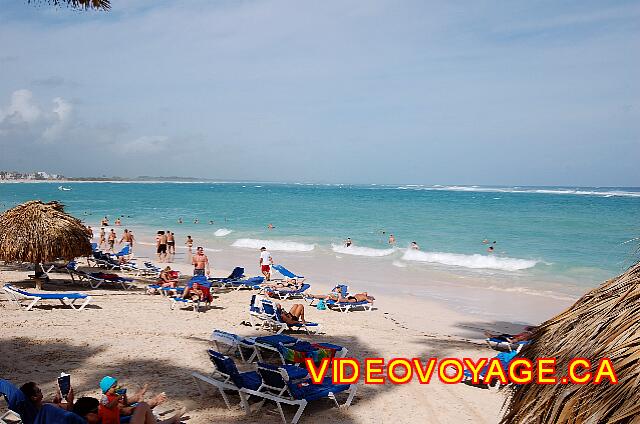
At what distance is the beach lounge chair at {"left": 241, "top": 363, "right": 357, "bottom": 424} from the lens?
5.64 m

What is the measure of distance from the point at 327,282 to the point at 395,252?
873 cm

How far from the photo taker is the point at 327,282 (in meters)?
16.2

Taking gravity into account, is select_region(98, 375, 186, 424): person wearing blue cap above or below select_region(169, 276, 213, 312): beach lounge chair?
above

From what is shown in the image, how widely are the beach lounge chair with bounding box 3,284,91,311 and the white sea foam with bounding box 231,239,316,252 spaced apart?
48.8 ft

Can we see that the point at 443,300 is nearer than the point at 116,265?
Yes

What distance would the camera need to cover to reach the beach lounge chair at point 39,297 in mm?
9523

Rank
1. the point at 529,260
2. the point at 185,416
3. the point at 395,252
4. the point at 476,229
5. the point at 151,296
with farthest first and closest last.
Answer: the point at 476,229
the point at 395,252
the point at 529,260
the point at 151,296
the point at 185,416

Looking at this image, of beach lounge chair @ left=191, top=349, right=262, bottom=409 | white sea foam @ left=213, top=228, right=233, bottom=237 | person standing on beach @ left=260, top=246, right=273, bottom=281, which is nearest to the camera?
beach lounge chair @ left=191, top=349, right=262, bottom=409

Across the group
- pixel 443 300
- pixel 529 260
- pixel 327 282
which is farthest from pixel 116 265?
pixel 529 260

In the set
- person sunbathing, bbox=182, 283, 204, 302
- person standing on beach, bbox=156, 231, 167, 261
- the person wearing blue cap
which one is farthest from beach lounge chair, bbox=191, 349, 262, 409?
person standing on beach, bbox=156, 231, 167, 261

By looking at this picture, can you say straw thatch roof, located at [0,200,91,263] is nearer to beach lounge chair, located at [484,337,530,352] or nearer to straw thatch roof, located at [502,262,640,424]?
beach lounge chair, located at [484,337,530,352]

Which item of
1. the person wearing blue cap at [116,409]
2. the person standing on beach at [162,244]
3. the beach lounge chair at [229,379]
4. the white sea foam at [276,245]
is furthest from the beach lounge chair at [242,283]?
the white sea foam at [276,245]

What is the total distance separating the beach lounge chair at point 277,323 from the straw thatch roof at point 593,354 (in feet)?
20.2

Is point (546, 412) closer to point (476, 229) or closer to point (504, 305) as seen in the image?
point (504, 305)
